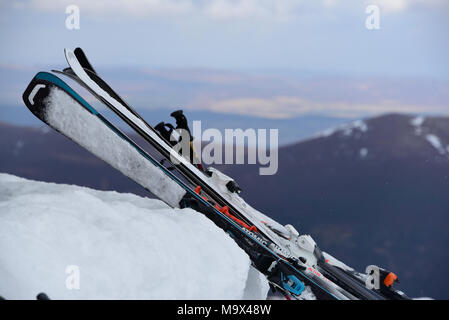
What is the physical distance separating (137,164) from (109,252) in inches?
47.9

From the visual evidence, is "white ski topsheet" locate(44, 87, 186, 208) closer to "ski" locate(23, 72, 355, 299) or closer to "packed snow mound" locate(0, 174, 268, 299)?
"ski" locate(23, 72, 355, 299)

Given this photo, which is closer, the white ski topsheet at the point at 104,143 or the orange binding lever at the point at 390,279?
the white ski topsheet at the point at 104,143

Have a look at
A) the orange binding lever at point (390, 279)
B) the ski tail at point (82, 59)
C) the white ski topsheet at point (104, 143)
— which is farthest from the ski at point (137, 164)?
the ski tail at point (82, 59)

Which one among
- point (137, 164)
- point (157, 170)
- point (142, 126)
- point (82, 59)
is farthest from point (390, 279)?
point (82, 59)

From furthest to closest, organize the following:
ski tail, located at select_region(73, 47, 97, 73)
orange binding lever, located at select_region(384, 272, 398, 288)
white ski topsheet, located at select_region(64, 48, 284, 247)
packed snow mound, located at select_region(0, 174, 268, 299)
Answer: ski tail, located at select_region(73, 47, 97, 73) → white ski topsheet, located at select_region(64, 48, 284, 247) → orange binding lever, located at select_region(384, 272, 398, 288) → packed snow mound, located at select_region(0, 174, 268, 299)

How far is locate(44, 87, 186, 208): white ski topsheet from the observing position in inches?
186

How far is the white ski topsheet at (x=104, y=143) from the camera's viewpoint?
473 centimetres

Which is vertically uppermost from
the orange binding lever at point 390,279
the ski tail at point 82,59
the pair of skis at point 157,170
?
the ski tail at point 82,59

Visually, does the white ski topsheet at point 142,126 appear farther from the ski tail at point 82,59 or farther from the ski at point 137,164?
the ski at point 137,164

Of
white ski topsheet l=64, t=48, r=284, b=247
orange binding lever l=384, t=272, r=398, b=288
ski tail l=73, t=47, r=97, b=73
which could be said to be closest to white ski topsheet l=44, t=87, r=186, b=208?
white ski topsheet l=64, t=48, r=284, b=247

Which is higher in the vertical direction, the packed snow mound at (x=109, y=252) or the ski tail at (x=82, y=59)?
the ski tail at (x=82, y=59)

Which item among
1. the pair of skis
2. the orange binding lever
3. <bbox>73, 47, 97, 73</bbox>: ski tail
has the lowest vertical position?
the orange binding lever
